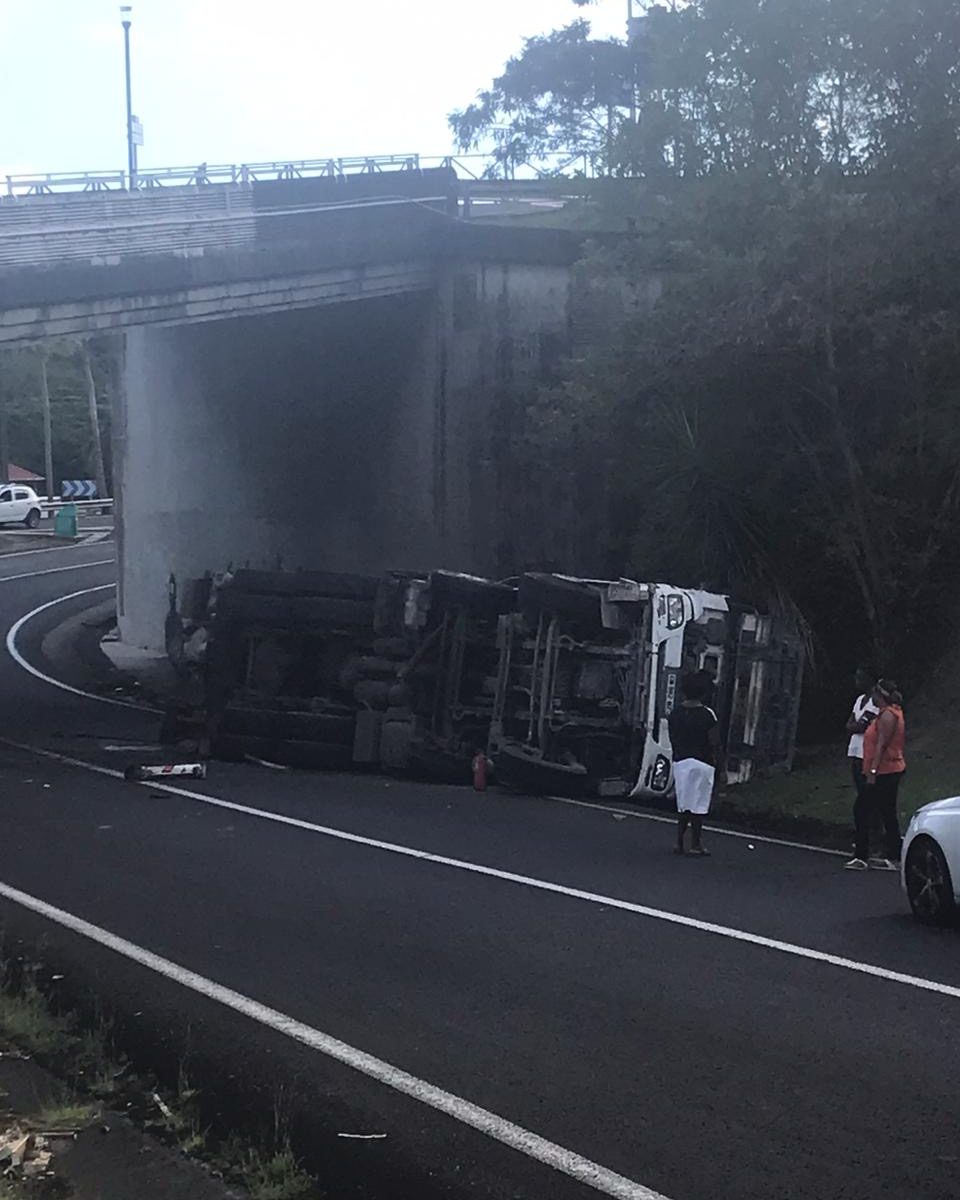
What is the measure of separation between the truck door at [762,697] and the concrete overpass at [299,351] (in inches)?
380

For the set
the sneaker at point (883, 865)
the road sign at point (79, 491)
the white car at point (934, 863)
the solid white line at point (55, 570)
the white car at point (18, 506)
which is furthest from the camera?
the road sign at point (79, 491)

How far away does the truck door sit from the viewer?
18.0 metres

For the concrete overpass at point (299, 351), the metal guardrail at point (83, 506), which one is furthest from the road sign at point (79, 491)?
the concrete overpass at point (299, 351)

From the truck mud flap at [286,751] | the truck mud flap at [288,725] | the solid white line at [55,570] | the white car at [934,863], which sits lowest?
the solid white line at [55,570]

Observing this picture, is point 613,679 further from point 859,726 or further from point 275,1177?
point 275,1177

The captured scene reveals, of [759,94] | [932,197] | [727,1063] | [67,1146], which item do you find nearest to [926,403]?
[932,197]

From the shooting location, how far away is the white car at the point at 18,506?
63.3 metres

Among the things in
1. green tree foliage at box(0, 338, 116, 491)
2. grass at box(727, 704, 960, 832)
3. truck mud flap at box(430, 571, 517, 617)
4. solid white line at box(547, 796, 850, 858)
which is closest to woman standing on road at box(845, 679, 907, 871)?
solid white line at box(547, 796, 850, 858)

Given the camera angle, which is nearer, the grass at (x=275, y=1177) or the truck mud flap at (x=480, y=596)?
the grass at (x=275, y=1177)

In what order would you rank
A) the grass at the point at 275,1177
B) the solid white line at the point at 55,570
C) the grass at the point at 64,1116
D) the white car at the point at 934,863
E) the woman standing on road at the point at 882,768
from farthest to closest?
the solid white line at the point at 55,570, the woman standing on road at the point at 882,768, the white car at the point at 934,863, the grass at the point at 64,1116, the grass at the point at 275,1177

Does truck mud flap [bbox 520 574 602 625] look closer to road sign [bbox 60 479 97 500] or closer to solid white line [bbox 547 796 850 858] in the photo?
solid white line [bbox 547 796 850 858]

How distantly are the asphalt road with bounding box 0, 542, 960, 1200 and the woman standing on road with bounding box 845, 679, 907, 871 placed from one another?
1.80 feet

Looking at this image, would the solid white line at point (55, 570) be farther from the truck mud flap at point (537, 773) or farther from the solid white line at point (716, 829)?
the solid white line at point (716, 829)

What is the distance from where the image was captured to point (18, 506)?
63.7m
